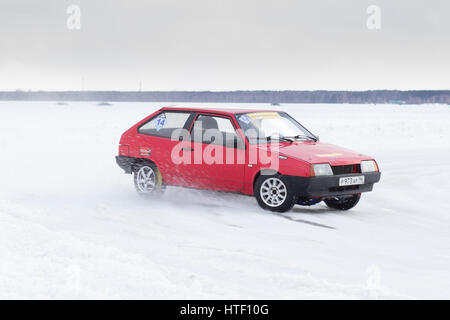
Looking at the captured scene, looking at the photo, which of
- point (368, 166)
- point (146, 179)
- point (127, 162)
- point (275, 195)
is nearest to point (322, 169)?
point (275, 195)

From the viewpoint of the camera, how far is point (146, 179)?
1004 cm

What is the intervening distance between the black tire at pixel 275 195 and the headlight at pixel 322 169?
17.3 inches

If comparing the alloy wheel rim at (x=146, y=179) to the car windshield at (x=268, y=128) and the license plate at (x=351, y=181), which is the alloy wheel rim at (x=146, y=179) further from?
the license plate at (x=351, y=181)

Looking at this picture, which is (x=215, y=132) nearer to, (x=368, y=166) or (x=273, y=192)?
(x=273, y=192)

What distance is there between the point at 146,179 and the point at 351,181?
339 cm

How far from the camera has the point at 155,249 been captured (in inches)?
251

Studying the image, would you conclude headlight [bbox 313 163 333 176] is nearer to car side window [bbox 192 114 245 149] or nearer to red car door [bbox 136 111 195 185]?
car side window [bbox 192 114 245 149]

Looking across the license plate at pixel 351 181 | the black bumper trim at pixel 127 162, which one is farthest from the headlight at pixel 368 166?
the black bumper trim at pixel 127 162

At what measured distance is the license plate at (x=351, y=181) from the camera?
8547 mm

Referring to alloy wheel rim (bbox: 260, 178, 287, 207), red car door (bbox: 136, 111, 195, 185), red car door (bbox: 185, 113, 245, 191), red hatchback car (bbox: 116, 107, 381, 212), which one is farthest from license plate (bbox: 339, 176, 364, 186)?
red car door (bbox: 136, 111, 195, 185)

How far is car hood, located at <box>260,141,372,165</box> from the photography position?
8.47 meters

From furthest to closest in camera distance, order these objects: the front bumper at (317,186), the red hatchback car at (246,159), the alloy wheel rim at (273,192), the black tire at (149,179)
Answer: the black tire at (149,179) → the alloy wheel rim at (273,192) → the red hatchback car at (246,159) → the front bumper at (317,186)

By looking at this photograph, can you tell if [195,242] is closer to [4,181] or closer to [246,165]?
[246,165]
